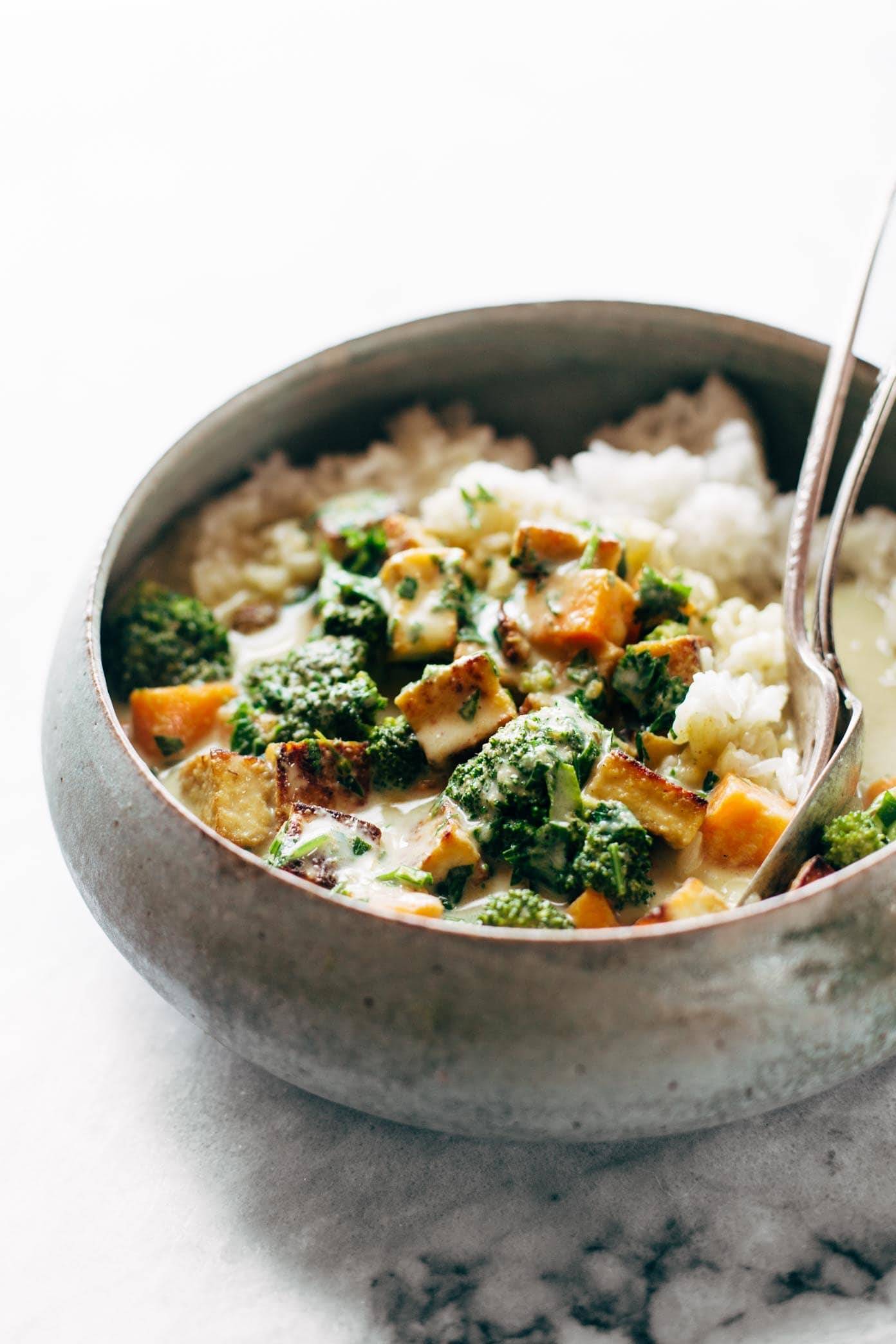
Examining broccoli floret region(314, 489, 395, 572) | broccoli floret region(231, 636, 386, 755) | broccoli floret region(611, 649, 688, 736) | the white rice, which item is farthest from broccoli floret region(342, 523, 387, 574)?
broccoli floret region(611, 649, 688, 736)

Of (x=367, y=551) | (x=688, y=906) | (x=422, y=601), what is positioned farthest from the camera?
(x=367, y=551)

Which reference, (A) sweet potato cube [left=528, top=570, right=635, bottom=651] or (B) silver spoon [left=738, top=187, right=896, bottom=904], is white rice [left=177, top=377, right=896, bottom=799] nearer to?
(B) silver spoon [left=738, top=187, right=896, bottom=904]

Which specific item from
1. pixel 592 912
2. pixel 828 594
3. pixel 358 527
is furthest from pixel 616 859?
pixel 358 527

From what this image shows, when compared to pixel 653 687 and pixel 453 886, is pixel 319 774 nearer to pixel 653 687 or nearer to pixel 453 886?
pixel 453 886

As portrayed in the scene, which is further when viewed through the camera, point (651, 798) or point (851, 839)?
point (651, 798)


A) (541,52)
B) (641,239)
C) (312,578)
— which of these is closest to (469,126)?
(541,52)

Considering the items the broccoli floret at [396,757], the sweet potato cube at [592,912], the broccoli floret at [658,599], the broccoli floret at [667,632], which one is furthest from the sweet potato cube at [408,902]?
the broccoli floret at [658,599]

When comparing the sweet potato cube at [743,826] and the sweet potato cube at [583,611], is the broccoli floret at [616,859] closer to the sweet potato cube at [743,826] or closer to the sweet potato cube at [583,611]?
the sweet potato cube at [743,826]
